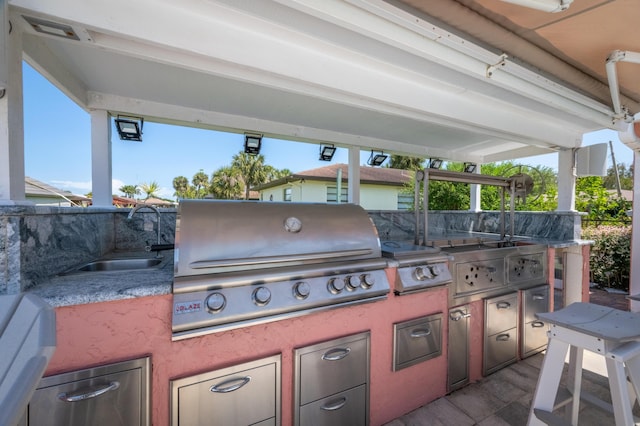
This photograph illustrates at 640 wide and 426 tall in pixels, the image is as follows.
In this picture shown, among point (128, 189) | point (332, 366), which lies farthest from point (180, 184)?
point (332, 366)

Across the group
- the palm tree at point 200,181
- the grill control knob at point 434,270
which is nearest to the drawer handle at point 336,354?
the grill control knob at point 434,270

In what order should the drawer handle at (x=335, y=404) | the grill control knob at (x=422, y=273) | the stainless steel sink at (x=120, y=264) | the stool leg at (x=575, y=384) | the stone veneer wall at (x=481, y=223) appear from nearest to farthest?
the drawer handle at (x=335, y=404), the stool leg at (x=575, y=384), the stainless steel sink at (x=120, y=264), the grill control knob at (x=422, y=273), the stone veneer wall at (x=481, y=223)

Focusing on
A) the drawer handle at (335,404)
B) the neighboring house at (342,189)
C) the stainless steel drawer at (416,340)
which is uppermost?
the neighboring house at (342,189)

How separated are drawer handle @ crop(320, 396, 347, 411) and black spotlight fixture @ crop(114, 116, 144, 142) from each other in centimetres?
328

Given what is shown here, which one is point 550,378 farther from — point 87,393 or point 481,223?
point 481,223

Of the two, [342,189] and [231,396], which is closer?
[231,396]

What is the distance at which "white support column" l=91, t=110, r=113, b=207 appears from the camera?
272cm

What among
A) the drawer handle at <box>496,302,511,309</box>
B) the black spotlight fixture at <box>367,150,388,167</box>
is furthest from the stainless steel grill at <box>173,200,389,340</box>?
the black spotlight fixture at <box>367,150,388,167</box>

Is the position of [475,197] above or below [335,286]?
above

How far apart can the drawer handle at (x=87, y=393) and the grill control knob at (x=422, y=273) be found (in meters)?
1.83

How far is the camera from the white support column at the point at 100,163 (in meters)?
2.72

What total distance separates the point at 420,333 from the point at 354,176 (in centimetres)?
264

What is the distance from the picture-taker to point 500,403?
7.01 feet

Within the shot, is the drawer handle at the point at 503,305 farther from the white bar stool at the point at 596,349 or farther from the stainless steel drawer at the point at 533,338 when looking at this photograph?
the white bar stool at the point at 596,349
